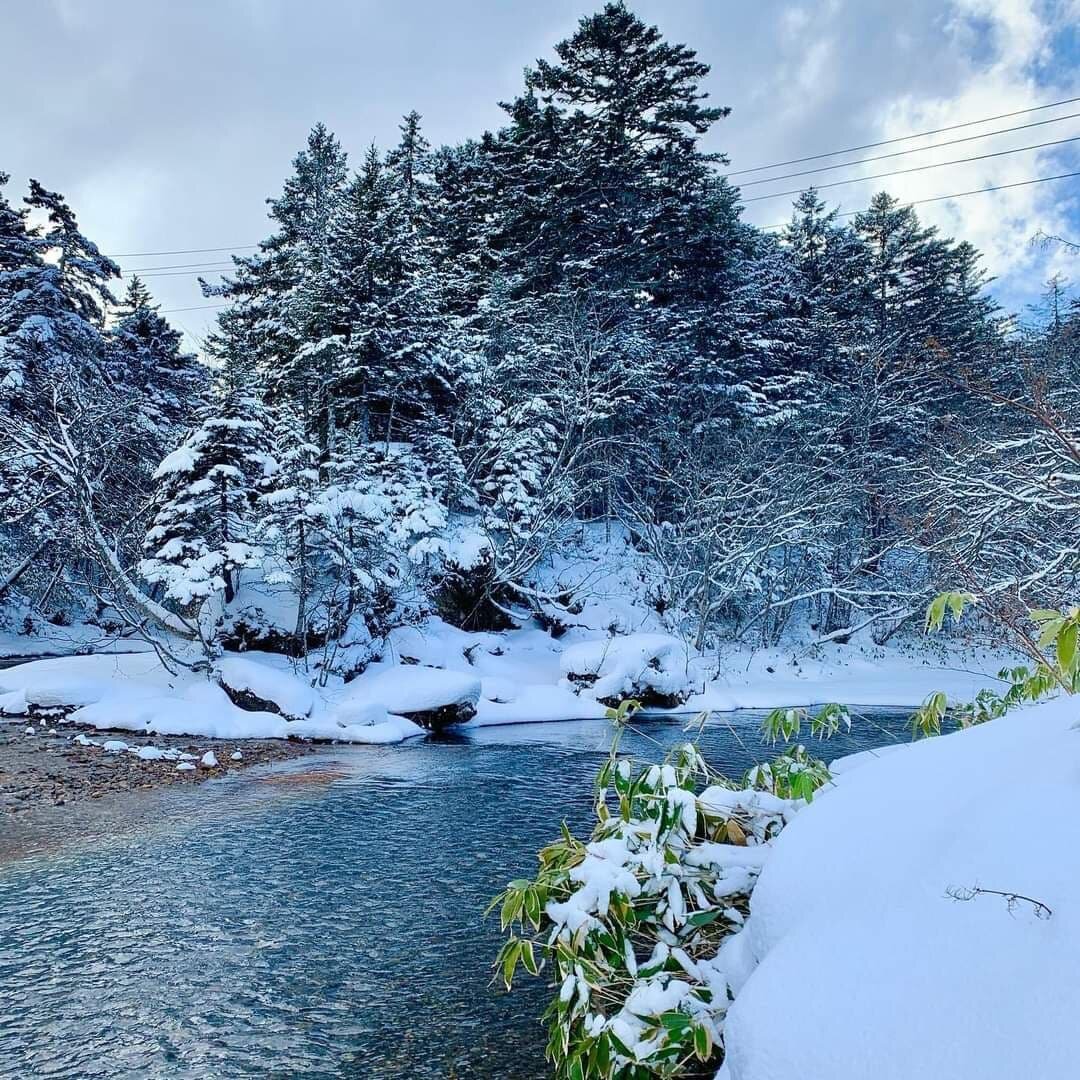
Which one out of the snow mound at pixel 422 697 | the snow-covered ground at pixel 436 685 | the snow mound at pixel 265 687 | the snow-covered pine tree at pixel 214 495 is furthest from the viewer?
the snow-covered pine tree at pixel 214 495

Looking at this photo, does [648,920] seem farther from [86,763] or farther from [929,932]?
[86,763]

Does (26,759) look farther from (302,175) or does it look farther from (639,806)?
(302,175)

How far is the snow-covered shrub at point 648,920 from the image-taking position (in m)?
1.93

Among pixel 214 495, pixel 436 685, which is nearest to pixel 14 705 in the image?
pixel 214 495

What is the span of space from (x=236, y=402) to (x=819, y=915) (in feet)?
44.5

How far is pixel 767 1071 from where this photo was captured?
1400 mm

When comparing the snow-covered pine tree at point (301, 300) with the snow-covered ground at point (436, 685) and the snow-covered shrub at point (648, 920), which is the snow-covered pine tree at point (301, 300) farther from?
the snow-covered shrub at point (648, 920)

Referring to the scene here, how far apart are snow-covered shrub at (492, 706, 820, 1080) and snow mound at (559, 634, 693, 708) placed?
11.7 metres

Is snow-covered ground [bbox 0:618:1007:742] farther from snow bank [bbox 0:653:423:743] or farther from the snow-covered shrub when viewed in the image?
the snow-covered shrub

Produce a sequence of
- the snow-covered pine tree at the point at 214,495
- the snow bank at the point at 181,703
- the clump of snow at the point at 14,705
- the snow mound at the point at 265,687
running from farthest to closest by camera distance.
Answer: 1. the snow-covered pine tree at the point at 214,495
2. the snow mound at the point at 265,687
3. the clump of snow at the point at 14,705
4. the snow bank at the point at 181,703

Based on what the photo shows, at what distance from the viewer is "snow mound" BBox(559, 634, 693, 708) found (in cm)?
1434

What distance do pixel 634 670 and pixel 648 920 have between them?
12.3 metres

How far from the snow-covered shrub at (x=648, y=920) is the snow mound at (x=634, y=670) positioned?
1168 centimetres

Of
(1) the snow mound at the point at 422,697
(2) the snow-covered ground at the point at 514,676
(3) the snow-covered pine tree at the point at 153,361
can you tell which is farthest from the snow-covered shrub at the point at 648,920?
(3) the snow-covered pine tree at the point at 153,361
